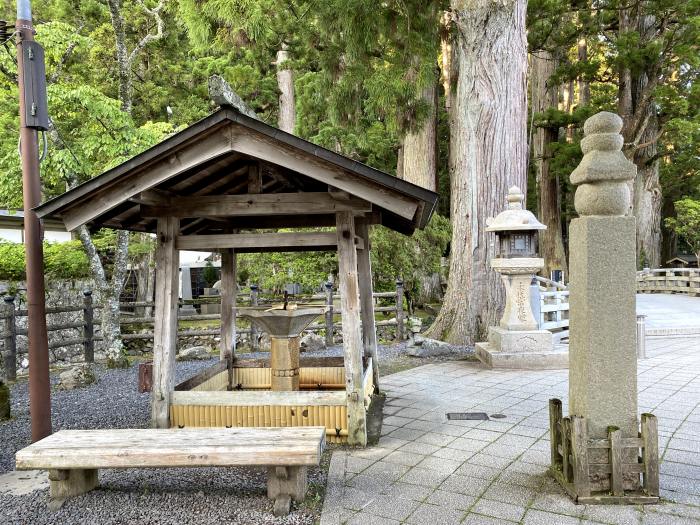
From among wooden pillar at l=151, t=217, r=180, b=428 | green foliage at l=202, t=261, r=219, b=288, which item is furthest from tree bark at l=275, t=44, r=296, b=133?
wooden pillar at l=151, t=217, r=180, b=428

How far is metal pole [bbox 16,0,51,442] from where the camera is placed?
4582 millimetres

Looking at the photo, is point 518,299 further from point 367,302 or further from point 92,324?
point 92,324

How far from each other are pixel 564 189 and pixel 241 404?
29600 mm

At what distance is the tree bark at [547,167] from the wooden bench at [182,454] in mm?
19407

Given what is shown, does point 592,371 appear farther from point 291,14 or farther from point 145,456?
point 291,14

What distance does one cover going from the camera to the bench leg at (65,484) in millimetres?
3578

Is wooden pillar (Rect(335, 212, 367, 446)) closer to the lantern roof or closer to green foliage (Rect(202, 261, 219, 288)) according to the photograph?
the lantern roof

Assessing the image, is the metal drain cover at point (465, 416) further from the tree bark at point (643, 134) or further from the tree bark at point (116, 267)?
the tree bark at point (643, 134)

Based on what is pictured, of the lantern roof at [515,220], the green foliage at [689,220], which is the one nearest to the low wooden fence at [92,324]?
the lantern roof at [515,220]

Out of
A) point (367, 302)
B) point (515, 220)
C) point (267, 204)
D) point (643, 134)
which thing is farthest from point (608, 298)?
point (643, 134)

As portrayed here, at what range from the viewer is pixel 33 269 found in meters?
4.61

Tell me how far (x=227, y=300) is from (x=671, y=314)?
550 inches

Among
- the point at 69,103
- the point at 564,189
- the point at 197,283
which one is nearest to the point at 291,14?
the point at 69,103

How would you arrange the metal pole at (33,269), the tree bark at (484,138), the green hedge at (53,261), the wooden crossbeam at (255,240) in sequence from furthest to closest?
the green hedge at (53,261), the tree bark at (484,138), the wooden crossbeam at (255,240), the metal pole at (33,269)
